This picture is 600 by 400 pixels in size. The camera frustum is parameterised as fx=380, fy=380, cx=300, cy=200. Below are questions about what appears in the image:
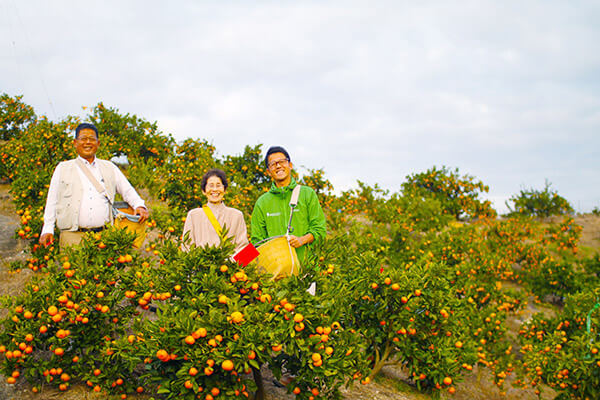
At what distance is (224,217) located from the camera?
10.5ft

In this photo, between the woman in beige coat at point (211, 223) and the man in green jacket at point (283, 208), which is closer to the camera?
the woman in beige coat at point (211, 223)

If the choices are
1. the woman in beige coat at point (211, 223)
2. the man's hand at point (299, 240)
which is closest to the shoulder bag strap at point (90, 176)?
the woman in beige coat at point (211, 223)

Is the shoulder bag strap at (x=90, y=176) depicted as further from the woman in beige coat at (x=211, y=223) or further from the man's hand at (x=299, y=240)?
the man's hand at (x=299, y=240)

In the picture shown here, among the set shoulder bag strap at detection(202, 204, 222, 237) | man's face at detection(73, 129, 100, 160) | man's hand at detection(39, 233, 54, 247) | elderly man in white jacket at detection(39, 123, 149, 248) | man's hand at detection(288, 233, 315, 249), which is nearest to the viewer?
man's hand at detection(288, 233, 315, 249)

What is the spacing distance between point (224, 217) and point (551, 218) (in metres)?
25.2

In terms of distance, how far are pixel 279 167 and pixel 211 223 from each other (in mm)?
781

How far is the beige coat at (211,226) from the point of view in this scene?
3115mm

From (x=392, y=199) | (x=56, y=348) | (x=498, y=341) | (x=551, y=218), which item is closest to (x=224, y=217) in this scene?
(x=56, y=348)

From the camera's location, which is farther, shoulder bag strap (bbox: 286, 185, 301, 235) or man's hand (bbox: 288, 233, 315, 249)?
shoulder bag strap (bbox: 286, 185, 301, 235)

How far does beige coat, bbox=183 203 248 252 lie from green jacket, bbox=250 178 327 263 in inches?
6.8

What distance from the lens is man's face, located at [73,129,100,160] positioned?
3562 mm

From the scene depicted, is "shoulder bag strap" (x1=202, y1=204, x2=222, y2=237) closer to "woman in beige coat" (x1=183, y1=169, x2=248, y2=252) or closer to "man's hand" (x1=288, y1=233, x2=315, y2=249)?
"woman in beige coat" (x1=183, y1=169, x2=248, y2=252)

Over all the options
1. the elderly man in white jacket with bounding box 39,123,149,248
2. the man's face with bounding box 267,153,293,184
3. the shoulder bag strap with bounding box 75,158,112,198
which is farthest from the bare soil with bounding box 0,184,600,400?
the man's face with bounding box 267,153,293,184

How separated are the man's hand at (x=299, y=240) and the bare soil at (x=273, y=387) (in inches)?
61.6
